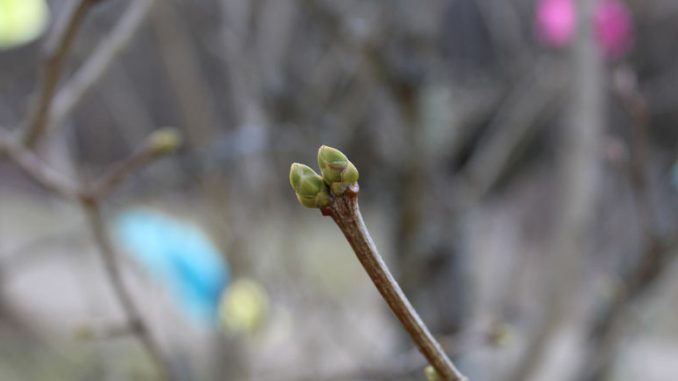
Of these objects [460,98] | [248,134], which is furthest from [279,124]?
[460,98]

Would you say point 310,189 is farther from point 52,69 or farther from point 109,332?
point 109,332

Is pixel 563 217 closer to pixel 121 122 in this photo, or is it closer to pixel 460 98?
pixel 460 98

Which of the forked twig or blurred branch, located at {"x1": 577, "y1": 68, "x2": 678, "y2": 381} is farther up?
blurred branch, located at {"x1": 577, "y1": 68, "x2": 678, "y2": 381}

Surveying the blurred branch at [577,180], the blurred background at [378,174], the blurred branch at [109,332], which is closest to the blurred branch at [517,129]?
the blurred background at [378,174]

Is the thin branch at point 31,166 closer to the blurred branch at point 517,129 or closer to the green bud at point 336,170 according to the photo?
the green bud at point 336,170

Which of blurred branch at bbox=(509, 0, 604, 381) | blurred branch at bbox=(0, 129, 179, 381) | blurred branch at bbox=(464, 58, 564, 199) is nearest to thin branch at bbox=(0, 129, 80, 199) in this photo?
blurred branch at bbox=(0, 129, 179, 381)

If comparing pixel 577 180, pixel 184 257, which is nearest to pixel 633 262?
pixel 577 180

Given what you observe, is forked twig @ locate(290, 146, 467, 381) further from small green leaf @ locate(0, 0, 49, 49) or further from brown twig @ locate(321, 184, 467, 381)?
small green leaf @ locate(0, 0, 49, 49)
